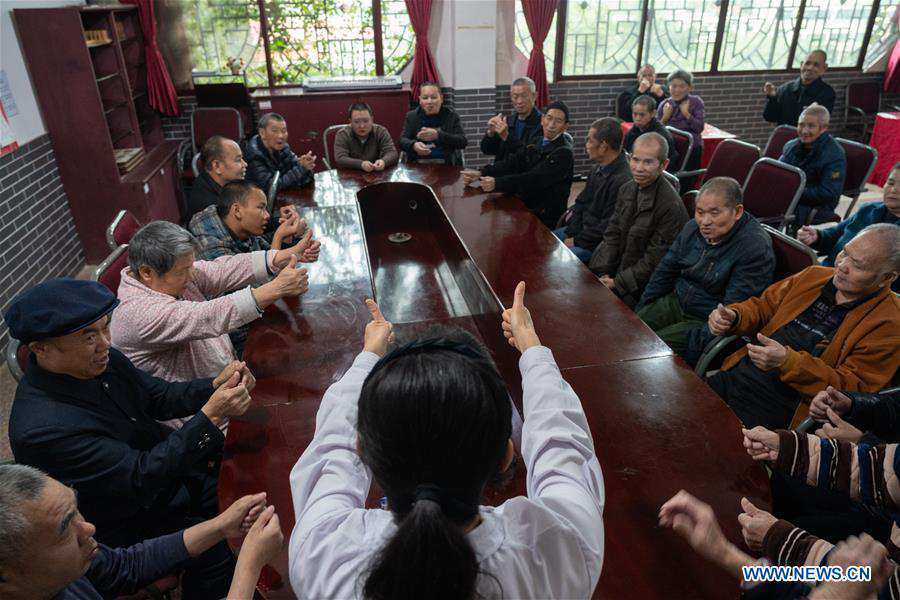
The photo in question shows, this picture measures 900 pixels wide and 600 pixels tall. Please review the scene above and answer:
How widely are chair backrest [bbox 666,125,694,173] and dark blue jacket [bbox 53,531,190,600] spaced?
4.19 metres

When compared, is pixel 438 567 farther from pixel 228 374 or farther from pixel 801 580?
pixel 228 374

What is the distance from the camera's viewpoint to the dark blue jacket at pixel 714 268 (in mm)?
2402

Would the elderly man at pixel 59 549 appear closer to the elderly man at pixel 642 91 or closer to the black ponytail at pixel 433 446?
the black ponytail at pixel 433 446

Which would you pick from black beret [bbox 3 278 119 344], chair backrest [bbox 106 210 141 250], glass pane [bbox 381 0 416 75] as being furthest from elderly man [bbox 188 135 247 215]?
glass pane [bbox 381 0 416 75]

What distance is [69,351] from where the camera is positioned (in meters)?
1.44

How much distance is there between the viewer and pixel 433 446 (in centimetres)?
81

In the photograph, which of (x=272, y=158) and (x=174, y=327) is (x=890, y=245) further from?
(x=272, y=158)

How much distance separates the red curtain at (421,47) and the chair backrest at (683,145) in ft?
8.57

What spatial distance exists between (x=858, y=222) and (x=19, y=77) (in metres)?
5.40

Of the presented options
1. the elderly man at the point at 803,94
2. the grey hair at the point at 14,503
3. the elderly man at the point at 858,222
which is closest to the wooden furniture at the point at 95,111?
the grey hair at the point at 14,503

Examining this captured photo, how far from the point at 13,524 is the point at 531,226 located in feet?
8.38

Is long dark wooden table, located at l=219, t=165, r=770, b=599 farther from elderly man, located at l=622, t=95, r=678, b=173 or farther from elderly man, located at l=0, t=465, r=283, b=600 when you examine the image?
elderly man, located at l=622, t=95, r=678, b=173

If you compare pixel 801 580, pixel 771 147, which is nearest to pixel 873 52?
pixel 771 147

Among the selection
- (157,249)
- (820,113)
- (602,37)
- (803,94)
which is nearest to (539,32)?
(602,37)
